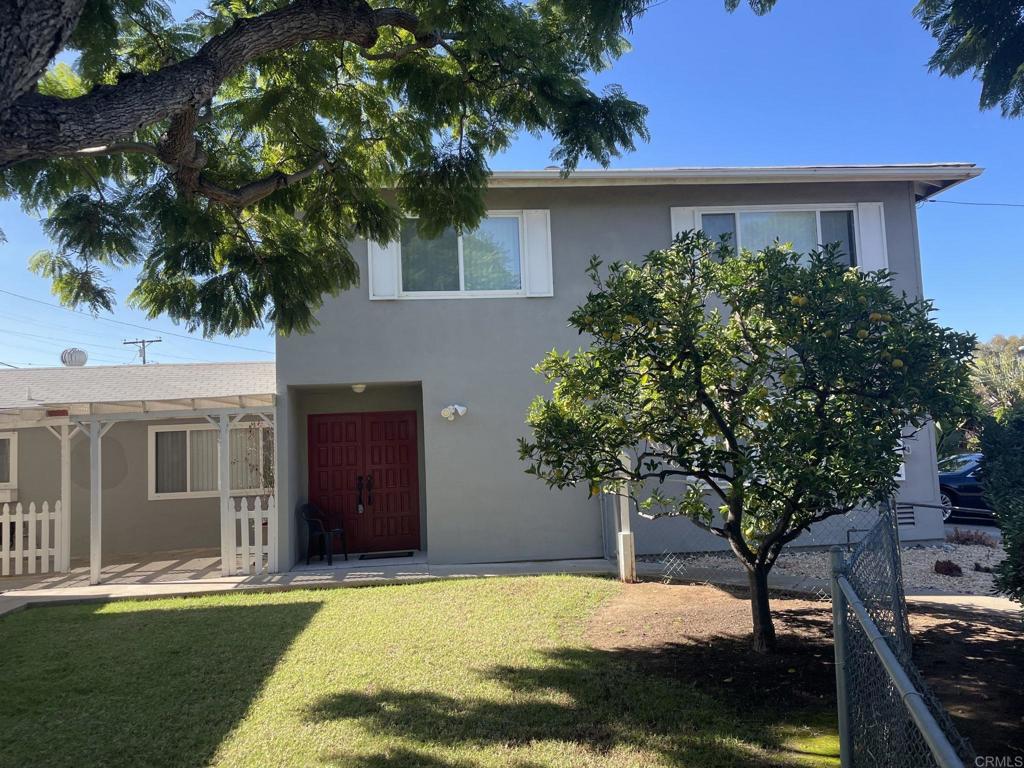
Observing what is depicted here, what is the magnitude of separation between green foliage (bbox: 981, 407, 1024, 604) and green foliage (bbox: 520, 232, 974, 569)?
35 cm

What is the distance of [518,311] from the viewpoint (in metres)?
10.3

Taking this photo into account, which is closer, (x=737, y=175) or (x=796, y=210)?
(x=737, y=175)

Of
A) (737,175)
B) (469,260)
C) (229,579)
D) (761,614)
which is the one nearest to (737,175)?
(737,175)

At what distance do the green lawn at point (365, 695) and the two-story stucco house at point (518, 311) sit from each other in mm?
2309

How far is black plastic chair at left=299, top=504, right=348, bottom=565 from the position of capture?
1062cm

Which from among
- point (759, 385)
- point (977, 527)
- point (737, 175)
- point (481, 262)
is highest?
point (737, 175)

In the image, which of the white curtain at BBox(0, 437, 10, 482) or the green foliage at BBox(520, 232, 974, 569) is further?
the white curtain at BBox(0, 437, 10, 482)

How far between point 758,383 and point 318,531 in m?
8.04

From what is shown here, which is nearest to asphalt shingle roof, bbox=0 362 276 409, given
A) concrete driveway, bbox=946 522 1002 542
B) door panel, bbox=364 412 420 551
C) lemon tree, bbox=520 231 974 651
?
door panel, bbox=364 412 420 551

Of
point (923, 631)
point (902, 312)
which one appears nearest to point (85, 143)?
point (902, 312)

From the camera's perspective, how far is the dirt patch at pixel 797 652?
14.8 ft

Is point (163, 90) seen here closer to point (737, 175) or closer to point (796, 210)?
point (737, 175)

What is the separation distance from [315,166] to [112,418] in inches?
227

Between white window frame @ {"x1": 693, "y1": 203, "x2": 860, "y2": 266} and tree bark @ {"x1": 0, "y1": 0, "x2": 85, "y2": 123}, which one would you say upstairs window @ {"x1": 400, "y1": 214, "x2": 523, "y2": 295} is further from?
tree bark @ {"x1": 0, "y1": 0, "x2": 85, "y2": 123}
